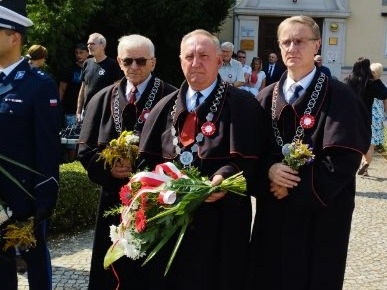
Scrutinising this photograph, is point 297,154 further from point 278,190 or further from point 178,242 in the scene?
point 178,242

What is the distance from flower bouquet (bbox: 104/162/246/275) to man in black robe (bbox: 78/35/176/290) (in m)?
0.68

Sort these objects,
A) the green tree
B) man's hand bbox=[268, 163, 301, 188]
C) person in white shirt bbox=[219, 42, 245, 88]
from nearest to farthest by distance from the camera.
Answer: man's hand bbox=[268, 163, 301, 188] → the green tree → person in white shirt bbox=[219, 42, 245, 88]

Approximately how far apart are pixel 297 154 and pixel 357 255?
3090 mm

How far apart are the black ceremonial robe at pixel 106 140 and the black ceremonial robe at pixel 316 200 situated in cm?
96

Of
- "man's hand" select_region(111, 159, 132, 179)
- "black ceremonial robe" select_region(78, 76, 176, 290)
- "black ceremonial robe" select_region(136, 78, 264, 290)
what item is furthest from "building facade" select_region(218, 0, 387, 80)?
"black ceremonial robe" select_region(136, 78, 264, 290)

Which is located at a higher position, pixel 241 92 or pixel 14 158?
pixel 241 92

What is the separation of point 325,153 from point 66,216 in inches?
→ 150

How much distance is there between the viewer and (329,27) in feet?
60.2

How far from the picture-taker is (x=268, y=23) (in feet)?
61.3

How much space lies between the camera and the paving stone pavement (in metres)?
5.17

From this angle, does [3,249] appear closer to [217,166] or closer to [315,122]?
[217,166]

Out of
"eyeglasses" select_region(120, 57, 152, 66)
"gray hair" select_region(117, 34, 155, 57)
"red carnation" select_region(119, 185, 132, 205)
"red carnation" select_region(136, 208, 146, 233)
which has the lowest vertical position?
"red carnation" select_region(136, 208, 146, 233)

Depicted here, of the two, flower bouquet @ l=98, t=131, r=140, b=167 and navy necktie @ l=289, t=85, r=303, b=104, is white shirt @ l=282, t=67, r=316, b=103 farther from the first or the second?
flower bouquet @ l=98, t=131, r=140, b=167

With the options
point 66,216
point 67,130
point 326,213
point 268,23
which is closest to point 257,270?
point 326,213
